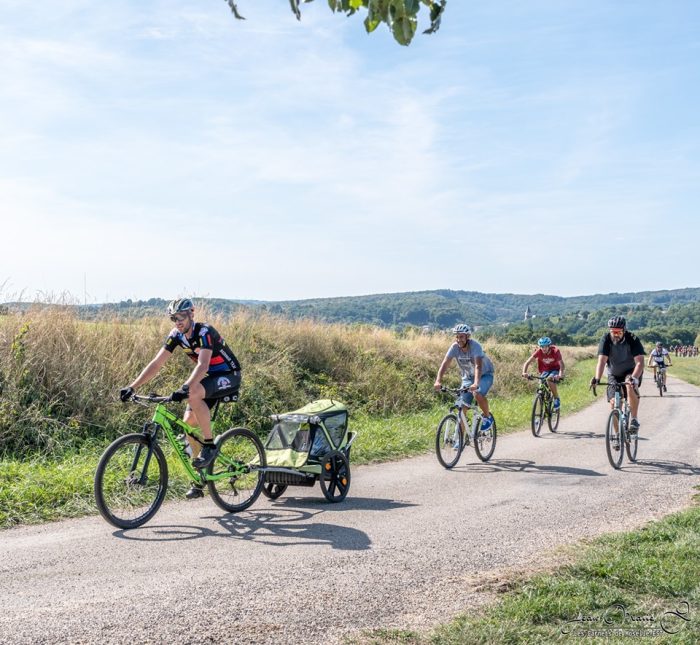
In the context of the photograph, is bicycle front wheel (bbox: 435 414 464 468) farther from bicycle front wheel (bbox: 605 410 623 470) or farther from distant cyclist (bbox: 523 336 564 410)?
distant cyclist (bbox: 523 336 564 410)

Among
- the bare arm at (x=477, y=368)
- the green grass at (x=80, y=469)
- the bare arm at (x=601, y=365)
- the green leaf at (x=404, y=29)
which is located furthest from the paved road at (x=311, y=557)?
the green leaf at (x=404, y=29)

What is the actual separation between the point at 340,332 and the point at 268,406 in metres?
7.47

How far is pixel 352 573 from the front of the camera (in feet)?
18.4

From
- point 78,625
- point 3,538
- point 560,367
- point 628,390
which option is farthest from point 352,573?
point 560,367

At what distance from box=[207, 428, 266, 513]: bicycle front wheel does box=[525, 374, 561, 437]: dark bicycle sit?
868 centimetres

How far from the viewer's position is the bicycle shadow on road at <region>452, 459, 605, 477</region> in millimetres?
10648

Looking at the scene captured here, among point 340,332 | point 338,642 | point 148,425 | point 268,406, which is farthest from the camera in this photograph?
point 340,332

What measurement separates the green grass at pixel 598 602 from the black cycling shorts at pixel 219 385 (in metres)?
3.85

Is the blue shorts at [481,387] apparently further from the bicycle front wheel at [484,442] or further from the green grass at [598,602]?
the green grass at [598,602]

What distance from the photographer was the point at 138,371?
46.4ft

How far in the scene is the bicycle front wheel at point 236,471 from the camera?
7.69 metres

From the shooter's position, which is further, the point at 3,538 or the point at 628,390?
the point at 628,390

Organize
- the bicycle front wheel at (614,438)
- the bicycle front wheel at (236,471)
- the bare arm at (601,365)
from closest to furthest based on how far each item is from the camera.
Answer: the bicycle front wheel at (236,471) → the bicycle front wheel at (614,438) → the bare arm at (601,365)

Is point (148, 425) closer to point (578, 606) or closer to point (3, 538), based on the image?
point (3, 538)
